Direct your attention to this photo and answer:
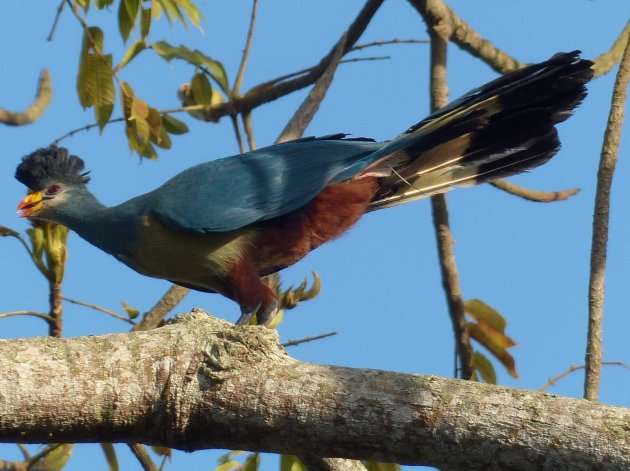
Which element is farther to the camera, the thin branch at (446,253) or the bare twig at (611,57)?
the bare twig at (611,57)

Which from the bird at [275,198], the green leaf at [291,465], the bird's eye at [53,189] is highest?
the bird's eye at [53,189]

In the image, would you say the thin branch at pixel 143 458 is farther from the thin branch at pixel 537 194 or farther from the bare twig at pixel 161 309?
the thin branch at pixel 537 194

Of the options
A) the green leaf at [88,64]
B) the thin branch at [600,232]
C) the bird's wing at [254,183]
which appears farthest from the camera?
the bird's wing at [254,183]

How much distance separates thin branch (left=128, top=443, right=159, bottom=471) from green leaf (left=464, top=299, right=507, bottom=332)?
167 centimetres

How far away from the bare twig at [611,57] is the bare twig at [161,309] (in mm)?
2516

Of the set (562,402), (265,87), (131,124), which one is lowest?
(562,402)

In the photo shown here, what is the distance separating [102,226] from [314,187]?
1185 mm

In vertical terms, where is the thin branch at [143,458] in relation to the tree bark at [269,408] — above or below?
above

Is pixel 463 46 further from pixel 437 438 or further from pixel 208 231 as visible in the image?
pixel 437 438

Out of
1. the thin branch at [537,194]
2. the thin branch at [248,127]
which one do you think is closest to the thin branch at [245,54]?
the thin branch at [248,127]

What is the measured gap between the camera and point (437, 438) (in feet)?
8.03

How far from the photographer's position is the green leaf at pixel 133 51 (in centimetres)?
444

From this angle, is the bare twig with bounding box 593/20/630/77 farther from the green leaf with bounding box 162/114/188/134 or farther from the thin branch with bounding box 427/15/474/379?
the green leaf with bounding box 162/114/188/134

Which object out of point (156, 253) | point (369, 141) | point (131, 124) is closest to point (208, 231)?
point (156, 253)
